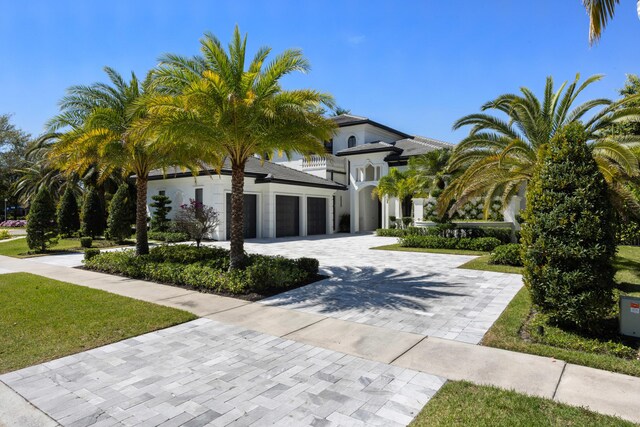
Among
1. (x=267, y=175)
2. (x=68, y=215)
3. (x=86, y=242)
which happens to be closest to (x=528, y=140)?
(x=267, y=175)

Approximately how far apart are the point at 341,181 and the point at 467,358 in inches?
1087

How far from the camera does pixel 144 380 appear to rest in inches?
173

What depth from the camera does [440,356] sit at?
5.13 metres

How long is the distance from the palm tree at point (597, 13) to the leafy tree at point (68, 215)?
90.8 feet

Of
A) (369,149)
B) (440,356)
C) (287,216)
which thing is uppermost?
(369,149)

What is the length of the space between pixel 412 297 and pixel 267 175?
56.2 feet

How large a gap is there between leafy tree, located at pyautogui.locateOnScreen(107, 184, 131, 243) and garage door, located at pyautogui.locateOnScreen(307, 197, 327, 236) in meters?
11.9

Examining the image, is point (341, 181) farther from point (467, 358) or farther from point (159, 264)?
point (467, 358)

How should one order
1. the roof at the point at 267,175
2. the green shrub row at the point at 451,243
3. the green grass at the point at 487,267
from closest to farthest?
1. the green grass at the point at 487,267
2. the green shrub row at the point at 451,243
3. the roof at the point at 267,175

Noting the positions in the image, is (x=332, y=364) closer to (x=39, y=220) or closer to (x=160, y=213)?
(x=39, y=220)

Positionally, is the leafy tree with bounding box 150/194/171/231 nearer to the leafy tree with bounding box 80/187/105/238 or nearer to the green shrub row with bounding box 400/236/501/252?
the leafy tree with bounding box 80/187/105/238

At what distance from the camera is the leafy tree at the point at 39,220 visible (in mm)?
16469

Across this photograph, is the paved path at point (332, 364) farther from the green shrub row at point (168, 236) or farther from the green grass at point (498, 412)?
the green shrub row at point (168, 236)

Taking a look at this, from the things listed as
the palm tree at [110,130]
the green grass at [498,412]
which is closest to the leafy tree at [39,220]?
Answer: the palm tree at [110,130]
